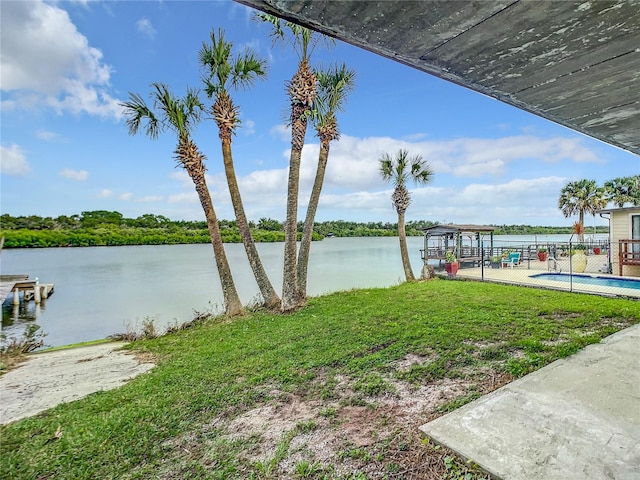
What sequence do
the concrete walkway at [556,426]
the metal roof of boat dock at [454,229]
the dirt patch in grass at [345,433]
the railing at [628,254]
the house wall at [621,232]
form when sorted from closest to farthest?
the concrete walkway at [556,426], the dirt patch in grass at [345,433], the railing at [628,254], the house wall at [621,232], the metal roof of boat dock at [454,229]

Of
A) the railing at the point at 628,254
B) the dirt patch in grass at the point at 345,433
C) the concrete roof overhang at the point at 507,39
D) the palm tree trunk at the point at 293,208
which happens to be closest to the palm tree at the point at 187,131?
the palm tree trunk at the point at 293,208

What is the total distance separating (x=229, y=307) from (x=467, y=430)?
8.07 m

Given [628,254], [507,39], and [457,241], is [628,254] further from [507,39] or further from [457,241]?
[507,39]

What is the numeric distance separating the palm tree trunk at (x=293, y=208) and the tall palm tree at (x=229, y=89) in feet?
3.03

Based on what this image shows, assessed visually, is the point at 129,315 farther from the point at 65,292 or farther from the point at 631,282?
the point at 631,282

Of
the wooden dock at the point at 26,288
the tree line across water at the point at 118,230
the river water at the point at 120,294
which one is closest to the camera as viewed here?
the river water at the point at 120,294

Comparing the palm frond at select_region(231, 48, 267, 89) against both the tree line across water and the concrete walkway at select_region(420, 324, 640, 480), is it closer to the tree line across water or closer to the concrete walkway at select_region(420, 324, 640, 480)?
the concrete walkway at select_region(420, 324, 640, 480)

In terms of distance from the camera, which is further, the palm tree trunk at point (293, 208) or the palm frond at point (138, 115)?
the palm frond at point (138, 115)

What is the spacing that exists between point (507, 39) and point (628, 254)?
1476cm

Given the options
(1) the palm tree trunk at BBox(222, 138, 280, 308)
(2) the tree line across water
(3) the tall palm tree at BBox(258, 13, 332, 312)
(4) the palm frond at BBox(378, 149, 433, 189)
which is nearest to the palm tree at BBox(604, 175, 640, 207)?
(2) the tree line across water

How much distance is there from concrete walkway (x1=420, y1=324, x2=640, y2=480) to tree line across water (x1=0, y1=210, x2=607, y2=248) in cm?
2216

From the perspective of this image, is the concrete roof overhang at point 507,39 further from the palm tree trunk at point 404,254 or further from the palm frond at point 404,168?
the palm frond at point 404,168

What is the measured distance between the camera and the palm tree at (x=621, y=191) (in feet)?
85.6

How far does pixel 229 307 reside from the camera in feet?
31.9
